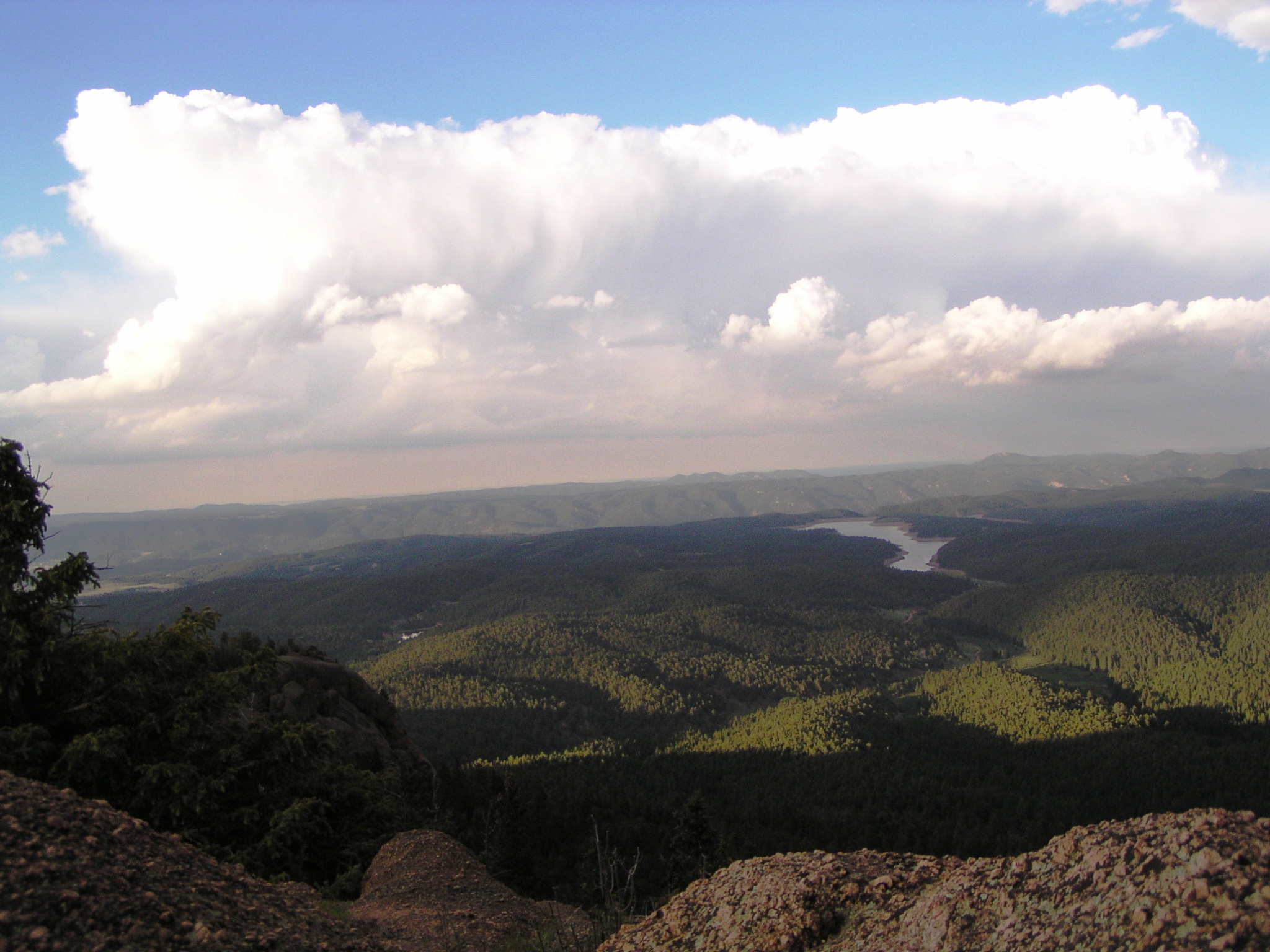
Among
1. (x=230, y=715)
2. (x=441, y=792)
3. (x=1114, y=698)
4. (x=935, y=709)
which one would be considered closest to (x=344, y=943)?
(x=230, y=715)

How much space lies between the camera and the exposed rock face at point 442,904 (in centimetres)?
1454

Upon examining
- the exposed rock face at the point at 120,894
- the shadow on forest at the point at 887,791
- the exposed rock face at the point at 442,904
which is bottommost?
the shadow on forest at the point at 887,791

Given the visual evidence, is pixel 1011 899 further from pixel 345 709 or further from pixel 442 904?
pixel 345 709

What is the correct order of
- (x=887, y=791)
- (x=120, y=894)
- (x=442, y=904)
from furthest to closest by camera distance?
(x=887, y=791), (x=442, y=904), (x=120, y=894)

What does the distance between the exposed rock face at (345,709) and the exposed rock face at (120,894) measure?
3378cm

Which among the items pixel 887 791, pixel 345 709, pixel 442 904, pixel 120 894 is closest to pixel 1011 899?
pixel 120 894

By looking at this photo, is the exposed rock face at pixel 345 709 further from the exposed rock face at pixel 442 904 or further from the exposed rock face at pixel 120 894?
the exposed rock face at pixel 120 894

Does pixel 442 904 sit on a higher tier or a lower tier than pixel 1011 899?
lower

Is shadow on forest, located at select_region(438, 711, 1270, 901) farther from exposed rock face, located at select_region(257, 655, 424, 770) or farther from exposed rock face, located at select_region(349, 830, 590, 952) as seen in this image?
exposed rock face, located at select_region(349, 830, 590, 952)

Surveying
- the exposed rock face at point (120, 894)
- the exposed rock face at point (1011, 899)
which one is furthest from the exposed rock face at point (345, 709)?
the exposed rock face at point (1011, 899)

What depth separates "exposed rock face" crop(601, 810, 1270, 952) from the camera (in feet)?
19.9

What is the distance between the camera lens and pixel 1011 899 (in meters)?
8.02

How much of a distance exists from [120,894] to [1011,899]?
12.6 m

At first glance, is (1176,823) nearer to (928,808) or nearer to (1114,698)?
(928,808)
